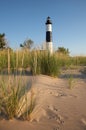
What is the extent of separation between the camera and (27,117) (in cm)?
251

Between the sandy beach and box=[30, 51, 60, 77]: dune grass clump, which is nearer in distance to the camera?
the sandy beach

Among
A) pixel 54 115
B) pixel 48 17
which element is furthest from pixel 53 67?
pixel 48 17

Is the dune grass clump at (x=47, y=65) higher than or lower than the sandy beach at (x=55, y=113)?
higher

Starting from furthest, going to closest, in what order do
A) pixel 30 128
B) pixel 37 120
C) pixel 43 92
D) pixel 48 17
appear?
1. pixel 48 17
2. pixel 43 92
3. pixel 37 120
4. pixel 30 128

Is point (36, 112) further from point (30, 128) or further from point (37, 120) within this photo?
point (30, 128)

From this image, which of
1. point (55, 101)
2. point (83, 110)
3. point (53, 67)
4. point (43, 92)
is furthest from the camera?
point (53, 67)

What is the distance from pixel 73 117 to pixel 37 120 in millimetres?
435

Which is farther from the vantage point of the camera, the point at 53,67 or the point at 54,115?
the point at 53,67

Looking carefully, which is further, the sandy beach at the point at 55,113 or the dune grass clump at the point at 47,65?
the dune grass clump at the point at 47,65

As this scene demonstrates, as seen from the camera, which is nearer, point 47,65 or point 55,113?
point 55,113

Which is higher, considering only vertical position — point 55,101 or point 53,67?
point 53,67

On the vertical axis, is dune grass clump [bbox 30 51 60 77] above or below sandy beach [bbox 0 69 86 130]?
above

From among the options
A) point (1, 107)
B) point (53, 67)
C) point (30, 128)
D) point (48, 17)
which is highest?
point (48, 17)

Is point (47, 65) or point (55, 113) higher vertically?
point (47, 65)
